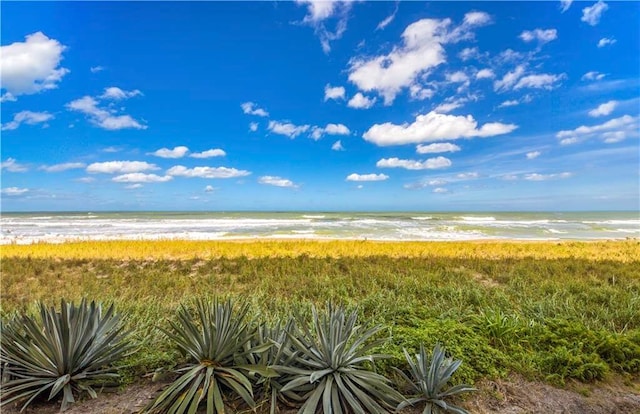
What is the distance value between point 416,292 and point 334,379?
4318mm

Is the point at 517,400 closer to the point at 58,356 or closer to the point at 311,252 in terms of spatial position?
the point at 58,356

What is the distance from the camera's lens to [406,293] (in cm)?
689

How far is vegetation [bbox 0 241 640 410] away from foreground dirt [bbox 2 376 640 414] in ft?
0.49

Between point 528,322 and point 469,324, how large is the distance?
83 cm

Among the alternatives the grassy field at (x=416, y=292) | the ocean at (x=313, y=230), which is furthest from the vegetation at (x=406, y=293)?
the ocean at (x=313, y=230)

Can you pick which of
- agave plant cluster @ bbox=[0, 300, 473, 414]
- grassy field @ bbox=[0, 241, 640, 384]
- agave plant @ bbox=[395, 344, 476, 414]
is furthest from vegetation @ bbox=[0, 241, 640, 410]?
agave plant @ bbox=[395, 344, 476, 414]

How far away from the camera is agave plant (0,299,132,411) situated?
3.18 metres

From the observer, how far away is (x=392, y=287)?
756 cm

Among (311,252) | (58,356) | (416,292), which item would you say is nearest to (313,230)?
(311,252)

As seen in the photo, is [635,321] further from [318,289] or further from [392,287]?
[318,289]

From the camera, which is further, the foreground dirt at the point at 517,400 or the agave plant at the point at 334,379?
the foreground dirt at the point at 517,400

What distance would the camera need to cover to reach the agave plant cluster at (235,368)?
297cm

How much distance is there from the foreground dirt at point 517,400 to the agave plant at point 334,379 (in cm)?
25

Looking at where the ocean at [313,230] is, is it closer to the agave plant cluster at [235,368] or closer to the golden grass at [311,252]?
the golden grass at [311,252]
